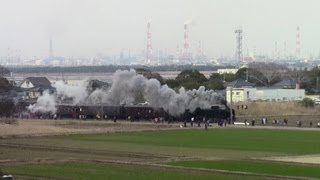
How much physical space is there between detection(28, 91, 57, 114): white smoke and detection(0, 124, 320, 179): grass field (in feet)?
83.3

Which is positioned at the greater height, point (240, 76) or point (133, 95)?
point (240, 76)

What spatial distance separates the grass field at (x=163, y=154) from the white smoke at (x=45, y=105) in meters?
25.4

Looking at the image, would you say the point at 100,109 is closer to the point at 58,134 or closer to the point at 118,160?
the point at 58,134

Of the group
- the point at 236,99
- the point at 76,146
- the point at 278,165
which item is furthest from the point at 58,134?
the point at 236,99

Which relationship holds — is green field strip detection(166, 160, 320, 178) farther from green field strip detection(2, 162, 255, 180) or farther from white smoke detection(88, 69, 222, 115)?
white smoke detection(88, 69, 222, 115)

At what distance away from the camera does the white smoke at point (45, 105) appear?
74250 mm

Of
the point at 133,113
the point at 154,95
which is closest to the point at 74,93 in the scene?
the point at 154,95

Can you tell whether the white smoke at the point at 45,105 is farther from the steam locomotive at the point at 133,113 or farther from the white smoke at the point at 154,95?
the white smoke at the point at 154,95

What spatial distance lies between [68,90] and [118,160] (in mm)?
52461

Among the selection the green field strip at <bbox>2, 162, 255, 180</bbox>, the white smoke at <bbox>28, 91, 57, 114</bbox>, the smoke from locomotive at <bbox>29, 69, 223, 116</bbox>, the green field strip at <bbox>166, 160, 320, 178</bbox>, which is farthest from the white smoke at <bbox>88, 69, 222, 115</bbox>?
the green field strip at <bbox>2, 162, 255, 180</bbox>

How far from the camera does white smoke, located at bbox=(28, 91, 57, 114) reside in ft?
244

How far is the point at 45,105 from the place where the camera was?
74.9m

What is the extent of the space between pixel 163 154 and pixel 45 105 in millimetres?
43684

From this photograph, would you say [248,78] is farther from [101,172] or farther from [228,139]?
[101,172]
